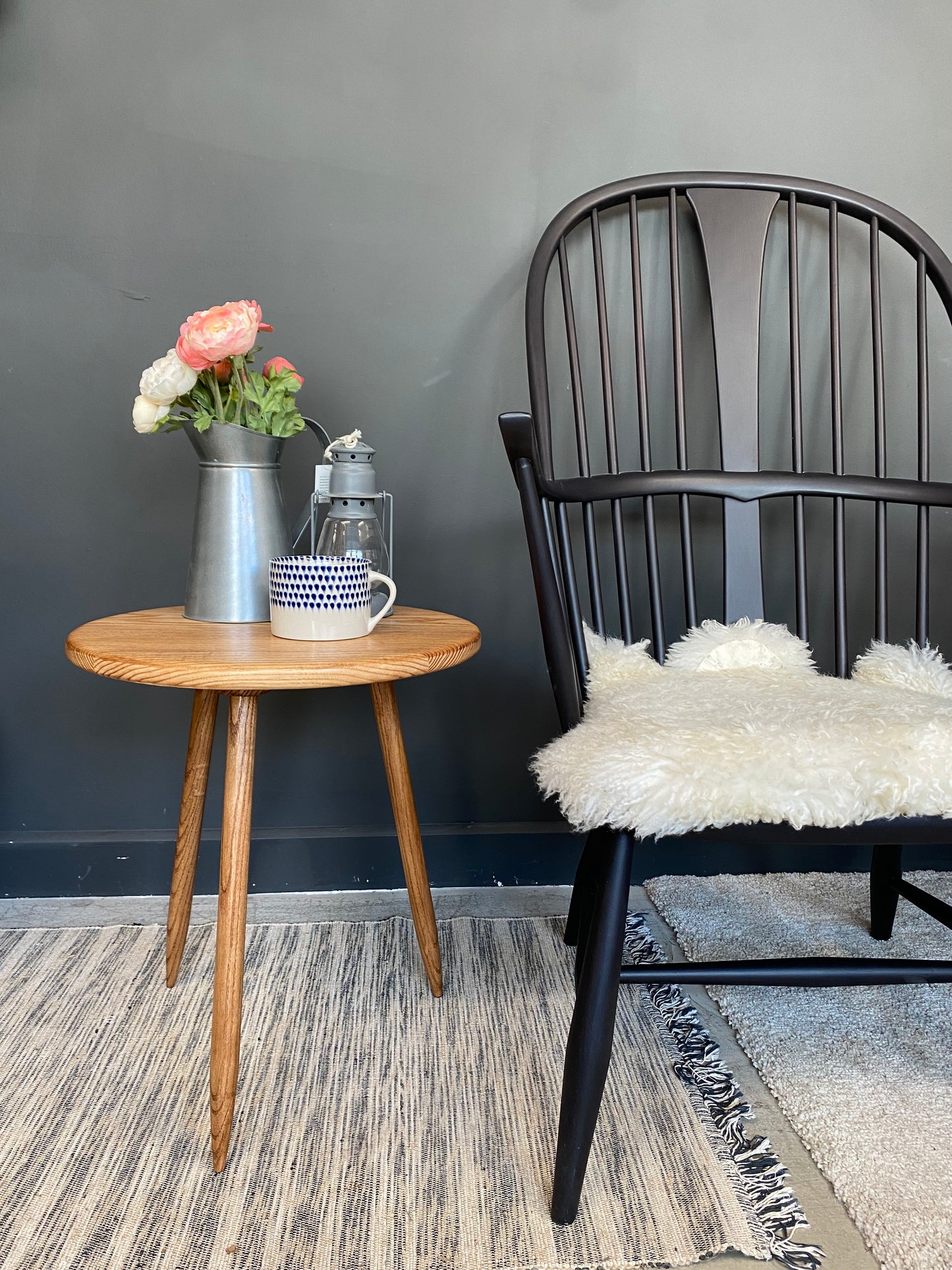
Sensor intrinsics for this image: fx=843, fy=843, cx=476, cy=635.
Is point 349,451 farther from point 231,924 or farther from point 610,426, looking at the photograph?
point 231,924

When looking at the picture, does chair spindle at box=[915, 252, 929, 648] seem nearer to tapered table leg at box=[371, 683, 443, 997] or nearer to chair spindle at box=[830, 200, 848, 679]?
chair spindle at box=[830, 200, 848, 679]

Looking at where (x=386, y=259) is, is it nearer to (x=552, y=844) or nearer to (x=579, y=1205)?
(x=552, y=844)

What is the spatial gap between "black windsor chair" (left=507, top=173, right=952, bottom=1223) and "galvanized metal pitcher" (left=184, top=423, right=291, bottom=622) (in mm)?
297

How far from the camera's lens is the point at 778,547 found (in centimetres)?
133

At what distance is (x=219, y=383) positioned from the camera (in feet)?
3.07

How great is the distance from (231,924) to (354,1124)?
0.24 meters

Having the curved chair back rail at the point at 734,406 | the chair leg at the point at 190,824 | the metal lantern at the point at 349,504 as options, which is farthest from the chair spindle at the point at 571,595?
the chair leg at the point at 190,824

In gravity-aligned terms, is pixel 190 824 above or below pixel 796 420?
Answer: below

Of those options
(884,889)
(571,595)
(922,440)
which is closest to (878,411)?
(922,440)

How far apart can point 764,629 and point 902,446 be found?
0.53 metres

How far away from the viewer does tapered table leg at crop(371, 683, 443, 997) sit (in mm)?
992

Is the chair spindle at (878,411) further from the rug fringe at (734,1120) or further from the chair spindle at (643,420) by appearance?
the rug fringe at (734,1120)

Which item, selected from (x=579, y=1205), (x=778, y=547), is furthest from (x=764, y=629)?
(x=579, y=1205)

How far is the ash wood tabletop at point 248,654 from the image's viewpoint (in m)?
0.73
